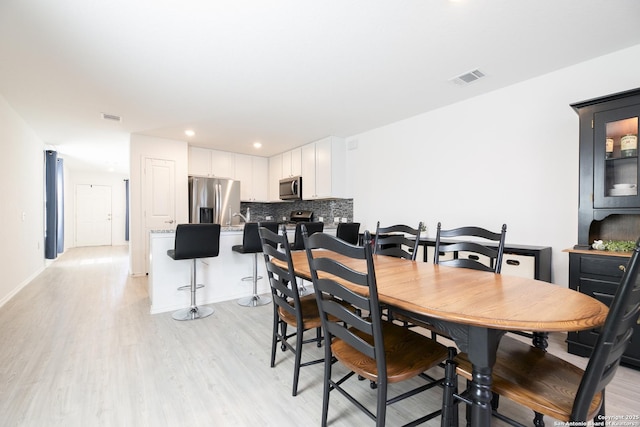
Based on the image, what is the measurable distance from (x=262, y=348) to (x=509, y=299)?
6.11ft

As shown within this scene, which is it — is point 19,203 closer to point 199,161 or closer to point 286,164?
point 199,161

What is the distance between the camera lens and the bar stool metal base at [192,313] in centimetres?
298

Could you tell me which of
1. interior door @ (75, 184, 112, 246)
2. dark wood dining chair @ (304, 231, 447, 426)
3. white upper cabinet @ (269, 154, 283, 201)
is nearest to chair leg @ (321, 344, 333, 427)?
dark wood dining chair @ (304, 231, 447, 426)

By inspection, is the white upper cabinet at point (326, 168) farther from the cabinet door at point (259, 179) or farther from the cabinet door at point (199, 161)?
the cabinet door at point (199, 161)

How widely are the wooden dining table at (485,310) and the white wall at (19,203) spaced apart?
469 centimetres

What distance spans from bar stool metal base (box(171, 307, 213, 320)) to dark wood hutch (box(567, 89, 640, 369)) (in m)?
3.31

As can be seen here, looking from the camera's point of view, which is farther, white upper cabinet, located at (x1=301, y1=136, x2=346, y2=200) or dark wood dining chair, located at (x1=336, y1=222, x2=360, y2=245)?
white upper cabinet, located at (x1=301, y1=136, x2=346, y2=200)

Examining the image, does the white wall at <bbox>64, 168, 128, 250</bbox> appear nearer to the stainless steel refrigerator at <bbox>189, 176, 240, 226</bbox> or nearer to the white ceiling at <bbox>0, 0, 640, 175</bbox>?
the stainless steel refrigerator at <bbox>189, 176, 240, 226</bbox>

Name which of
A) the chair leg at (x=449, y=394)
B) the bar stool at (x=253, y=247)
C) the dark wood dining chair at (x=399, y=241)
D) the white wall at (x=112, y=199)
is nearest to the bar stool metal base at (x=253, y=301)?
the bar stool at (x=253, y=247)

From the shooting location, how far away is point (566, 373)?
3.69 ft

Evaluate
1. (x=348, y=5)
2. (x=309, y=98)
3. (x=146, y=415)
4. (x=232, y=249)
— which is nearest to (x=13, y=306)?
(x=232, y=249)

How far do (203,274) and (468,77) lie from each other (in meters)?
3.58

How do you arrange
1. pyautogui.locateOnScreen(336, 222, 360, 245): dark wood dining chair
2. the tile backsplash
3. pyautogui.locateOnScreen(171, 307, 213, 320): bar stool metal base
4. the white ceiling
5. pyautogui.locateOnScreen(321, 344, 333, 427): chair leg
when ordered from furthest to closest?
the tile backsplash
pyautogui.locateOnScreen(336, 222, 360, 245): dark wood dining chair
pyautogui.locateOnScreen(171, 307, 213, 320): bar stool metal base
the white ceiling
pyautogui.locateOnScreen(321, 344, 333, 427): chair leg

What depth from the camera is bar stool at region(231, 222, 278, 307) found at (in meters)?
3.17
